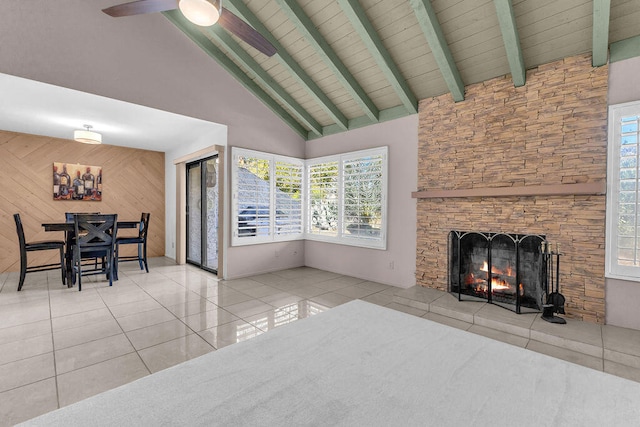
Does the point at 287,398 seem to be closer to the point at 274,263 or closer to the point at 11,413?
the point at 11,413

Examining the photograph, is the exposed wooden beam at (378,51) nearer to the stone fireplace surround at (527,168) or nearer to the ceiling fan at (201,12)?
the stone fireplace surround at (527,168)

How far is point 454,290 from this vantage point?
11.6ft

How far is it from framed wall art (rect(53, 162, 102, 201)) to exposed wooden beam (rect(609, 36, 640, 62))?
7.39m

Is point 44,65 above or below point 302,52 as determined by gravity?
below

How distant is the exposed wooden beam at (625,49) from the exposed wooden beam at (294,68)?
300cm

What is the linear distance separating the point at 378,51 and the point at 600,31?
1.86 meters

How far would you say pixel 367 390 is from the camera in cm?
86

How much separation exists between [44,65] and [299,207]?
11.9ft

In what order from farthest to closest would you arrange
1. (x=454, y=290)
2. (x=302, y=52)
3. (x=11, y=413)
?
(x=302, y=52), (x=454, y=290), (x=11, y=413)

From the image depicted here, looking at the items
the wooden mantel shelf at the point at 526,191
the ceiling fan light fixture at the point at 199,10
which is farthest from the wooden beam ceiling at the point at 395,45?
the ceiling fan light fixture at the point at 199,10

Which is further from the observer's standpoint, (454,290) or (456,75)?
(454,290)

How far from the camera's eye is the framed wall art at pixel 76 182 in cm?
511

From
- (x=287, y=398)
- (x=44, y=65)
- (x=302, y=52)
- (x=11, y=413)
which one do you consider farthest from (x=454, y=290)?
(x=44, y=65)

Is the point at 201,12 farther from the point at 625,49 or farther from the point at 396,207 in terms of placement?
the point at 625,49
